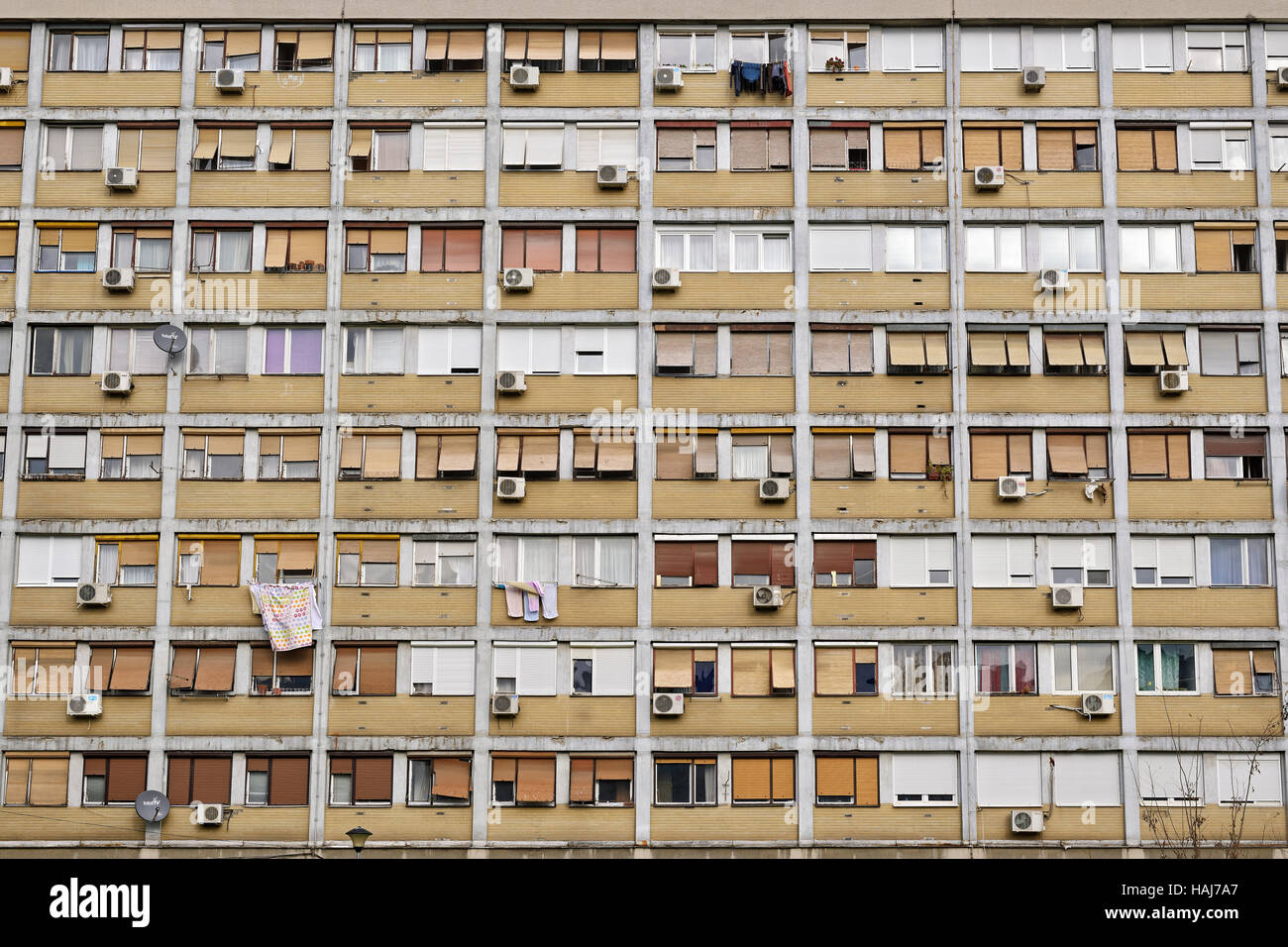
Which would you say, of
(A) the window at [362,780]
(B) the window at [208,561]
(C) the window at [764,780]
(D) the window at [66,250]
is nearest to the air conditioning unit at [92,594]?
(B) the window at [208,561]

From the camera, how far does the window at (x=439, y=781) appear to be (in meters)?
32.4

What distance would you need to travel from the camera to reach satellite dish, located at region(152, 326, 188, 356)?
33.9 m

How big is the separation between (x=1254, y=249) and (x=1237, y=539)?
6414 mm

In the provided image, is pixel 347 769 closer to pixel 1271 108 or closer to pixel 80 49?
pixel 80 49

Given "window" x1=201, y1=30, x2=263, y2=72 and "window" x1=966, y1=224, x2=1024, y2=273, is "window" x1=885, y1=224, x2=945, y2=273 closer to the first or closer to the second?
"window" x1=966, y1=224, x2=1024, y2=273

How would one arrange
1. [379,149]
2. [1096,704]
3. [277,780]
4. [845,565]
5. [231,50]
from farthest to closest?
[231,50] < [379,149] < [845,565] < [277,780] < [1096,704]

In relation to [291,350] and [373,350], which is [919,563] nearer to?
[373,350]

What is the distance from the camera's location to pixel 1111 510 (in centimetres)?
3341

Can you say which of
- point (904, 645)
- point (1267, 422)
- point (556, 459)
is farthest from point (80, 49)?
point (1267, 422)

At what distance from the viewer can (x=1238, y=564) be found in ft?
109

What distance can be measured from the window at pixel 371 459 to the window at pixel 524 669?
4.46m

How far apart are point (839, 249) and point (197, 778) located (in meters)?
17.7

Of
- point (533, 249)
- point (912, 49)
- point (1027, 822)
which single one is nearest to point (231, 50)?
point (533, 249)

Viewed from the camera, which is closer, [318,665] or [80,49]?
[318,665]
